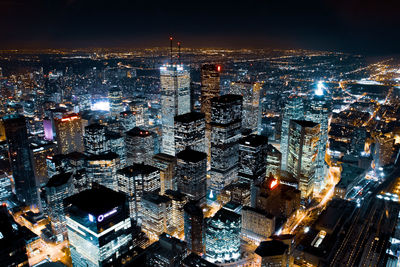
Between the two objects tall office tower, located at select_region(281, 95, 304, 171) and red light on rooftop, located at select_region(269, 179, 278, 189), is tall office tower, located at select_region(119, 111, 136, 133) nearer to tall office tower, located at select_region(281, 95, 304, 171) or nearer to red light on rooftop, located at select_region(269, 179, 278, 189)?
tall office tower, located at select_region(281, 95, 304, 171)

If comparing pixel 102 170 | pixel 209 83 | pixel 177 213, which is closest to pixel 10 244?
pixel 177 213

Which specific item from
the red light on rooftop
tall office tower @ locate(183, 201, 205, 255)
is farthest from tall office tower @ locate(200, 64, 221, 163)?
tall office tower @ locate(183, 201, 205, 255)

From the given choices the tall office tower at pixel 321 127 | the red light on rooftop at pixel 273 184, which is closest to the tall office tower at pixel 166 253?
the red light on rooftop at pixel 273 184

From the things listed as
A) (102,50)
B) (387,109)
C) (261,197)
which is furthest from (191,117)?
(102,50)

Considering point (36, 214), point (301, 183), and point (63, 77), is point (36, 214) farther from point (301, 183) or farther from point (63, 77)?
point (63, 77)

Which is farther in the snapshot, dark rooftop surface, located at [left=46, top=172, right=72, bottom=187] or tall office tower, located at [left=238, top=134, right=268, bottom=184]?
tall office tower, located at [left=238, top=134, right=268, bottom=184]

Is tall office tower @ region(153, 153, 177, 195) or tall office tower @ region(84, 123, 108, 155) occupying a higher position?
tall office tower @ region(84, 123, 108, 155)
